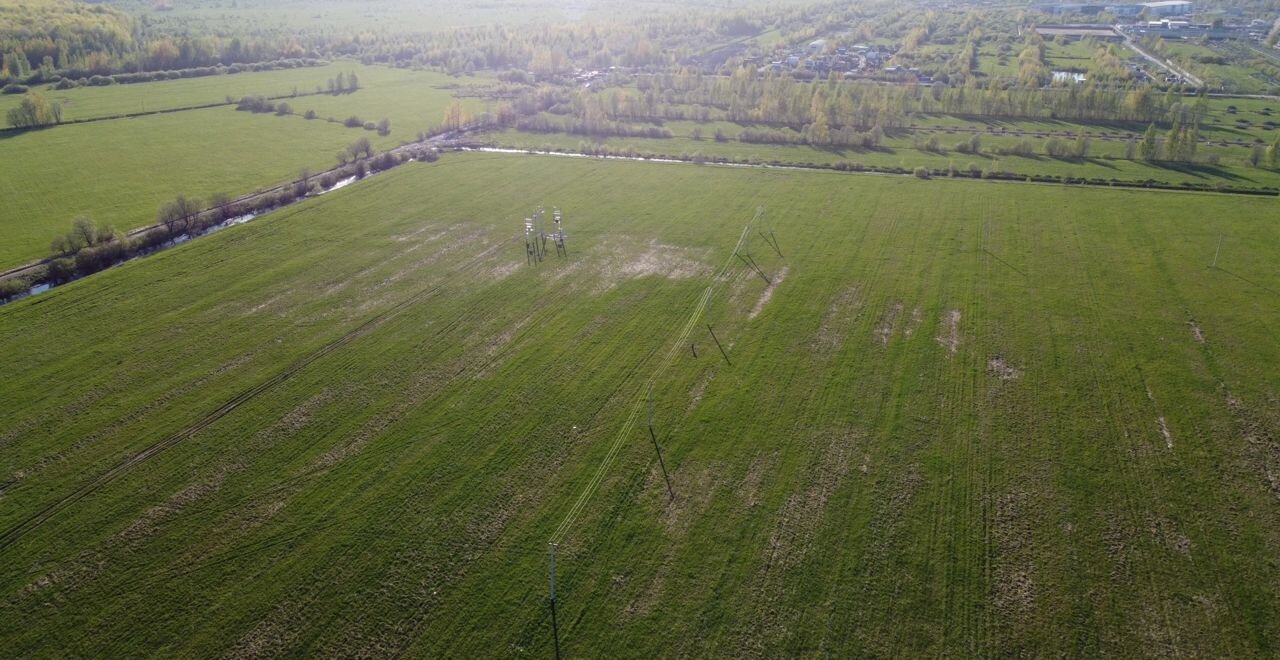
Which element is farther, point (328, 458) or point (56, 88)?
point (56, 88)

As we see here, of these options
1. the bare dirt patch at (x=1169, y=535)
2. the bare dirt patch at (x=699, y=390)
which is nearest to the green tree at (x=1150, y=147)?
the bare dirt patch at (x=1169, y=535)

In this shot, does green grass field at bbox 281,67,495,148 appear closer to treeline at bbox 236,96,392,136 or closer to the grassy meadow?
the grassy meadow

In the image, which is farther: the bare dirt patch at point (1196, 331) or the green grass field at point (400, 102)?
the green grass field at point (400, 102)

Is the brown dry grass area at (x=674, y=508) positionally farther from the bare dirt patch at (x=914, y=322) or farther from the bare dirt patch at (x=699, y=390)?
the bare dirt patch at (x=914, y=322)

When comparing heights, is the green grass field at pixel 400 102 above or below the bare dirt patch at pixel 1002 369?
above

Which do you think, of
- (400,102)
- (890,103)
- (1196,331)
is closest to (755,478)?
(1196,331)

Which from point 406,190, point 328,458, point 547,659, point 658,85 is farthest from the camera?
point 658,85

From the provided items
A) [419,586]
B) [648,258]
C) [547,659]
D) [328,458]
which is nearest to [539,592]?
[547,659]

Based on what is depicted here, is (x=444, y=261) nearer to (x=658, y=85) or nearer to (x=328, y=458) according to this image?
(x=328, y=458)
